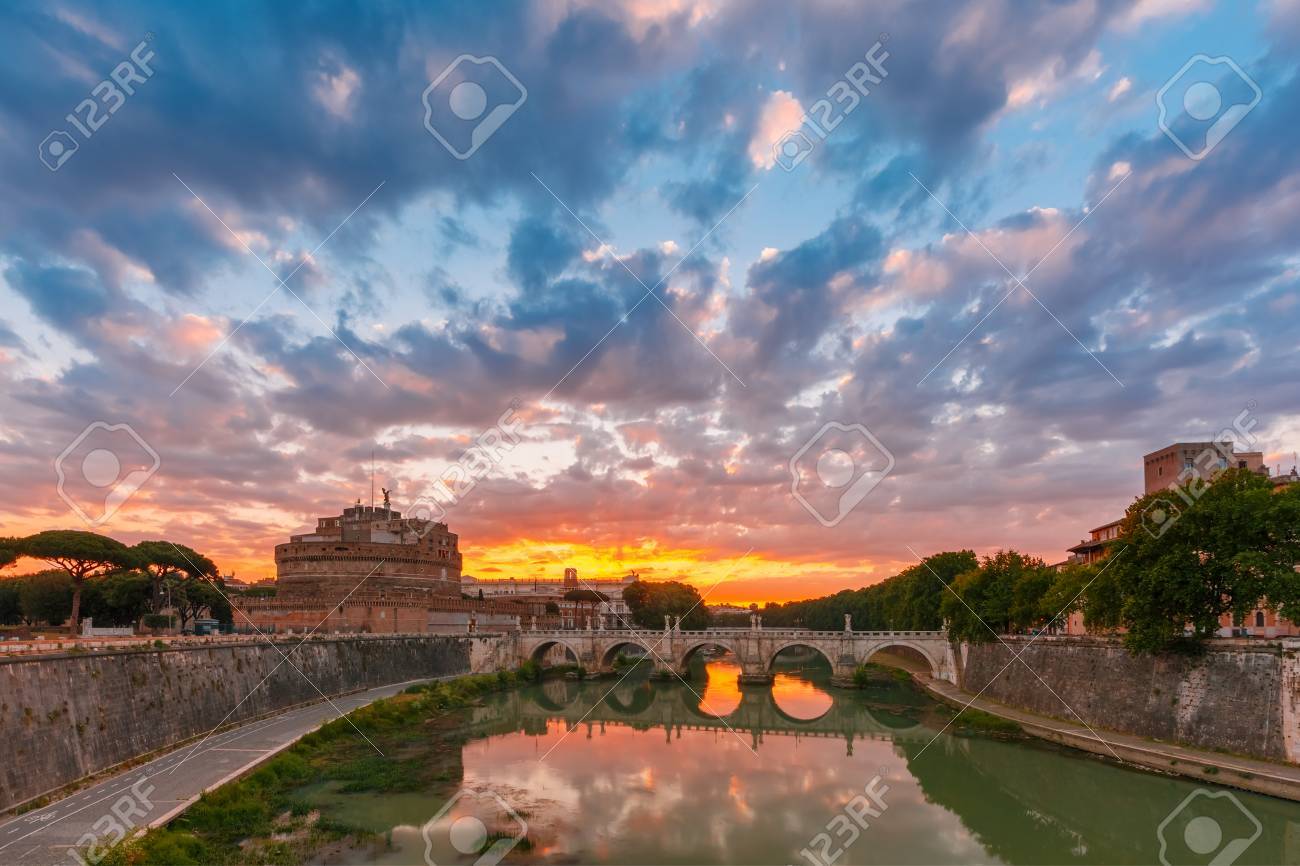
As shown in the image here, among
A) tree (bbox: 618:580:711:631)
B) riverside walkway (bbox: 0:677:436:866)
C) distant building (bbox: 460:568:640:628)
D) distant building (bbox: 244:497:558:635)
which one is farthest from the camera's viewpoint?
distant building (bbox: 460:568:640:628)

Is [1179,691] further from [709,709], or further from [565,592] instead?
[565,592]

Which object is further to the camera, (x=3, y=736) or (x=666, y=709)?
(x=666, y=709)

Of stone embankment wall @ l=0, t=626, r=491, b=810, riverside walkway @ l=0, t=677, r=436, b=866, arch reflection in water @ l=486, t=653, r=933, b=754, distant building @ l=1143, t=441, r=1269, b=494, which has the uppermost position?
distant building @ l=1143, t=441, r=1269, b=494

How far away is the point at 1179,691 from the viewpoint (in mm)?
26875

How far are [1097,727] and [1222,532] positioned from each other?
9.27m

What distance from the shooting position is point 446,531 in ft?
296

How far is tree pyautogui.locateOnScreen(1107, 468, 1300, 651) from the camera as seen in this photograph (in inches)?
954

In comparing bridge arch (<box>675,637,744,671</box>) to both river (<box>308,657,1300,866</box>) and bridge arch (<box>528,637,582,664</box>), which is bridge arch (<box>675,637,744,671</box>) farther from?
river (<box>308,657,1300,866</box>)

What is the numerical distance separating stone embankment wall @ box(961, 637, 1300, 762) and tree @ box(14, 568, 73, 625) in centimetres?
5165

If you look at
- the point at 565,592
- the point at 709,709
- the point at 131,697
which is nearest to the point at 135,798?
the point at 131,697

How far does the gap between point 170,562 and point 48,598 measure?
6949 millimetres

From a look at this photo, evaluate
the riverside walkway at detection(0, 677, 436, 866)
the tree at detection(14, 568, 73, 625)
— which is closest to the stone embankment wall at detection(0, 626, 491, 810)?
the riverside walkway at detection(0, 677, 436, 866)

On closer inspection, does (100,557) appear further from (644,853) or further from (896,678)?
(896,678)

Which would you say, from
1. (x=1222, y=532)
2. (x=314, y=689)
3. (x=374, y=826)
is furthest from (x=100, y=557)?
(x=1222, y=532)
